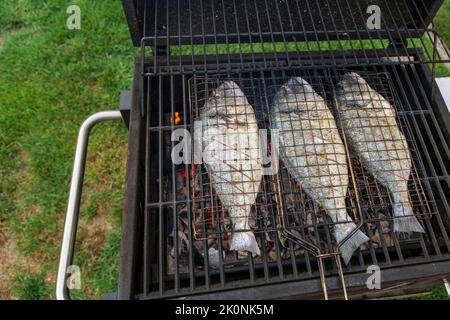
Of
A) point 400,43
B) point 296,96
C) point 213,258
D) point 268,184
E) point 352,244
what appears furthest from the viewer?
point 400,43

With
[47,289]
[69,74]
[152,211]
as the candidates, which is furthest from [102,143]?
[152,211]

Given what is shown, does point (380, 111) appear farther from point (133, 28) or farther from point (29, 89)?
point (29, 89)

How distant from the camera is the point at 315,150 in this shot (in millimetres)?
2338

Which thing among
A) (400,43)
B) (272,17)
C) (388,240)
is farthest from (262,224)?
(400,43)

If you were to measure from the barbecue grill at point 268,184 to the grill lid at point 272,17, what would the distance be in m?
0.01

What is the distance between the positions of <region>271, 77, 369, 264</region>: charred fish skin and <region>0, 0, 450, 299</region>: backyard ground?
5.47 ft

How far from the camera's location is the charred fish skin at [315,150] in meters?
2.14

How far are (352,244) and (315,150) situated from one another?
629mm

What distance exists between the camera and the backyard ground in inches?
126

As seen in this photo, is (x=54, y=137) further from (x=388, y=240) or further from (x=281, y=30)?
(x=388, y=240)

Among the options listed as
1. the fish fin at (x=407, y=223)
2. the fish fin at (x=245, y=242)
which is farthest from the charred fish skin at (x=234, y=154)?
the fish fin at (x=407, y=223)

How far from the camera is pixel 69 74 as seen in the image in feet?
13.6

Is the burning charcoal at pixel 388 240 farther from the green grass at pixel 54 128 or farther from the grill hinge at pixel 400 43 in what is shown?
the green grass at pixel 54 128

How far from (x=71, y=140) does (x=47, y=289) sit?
1439 mm
